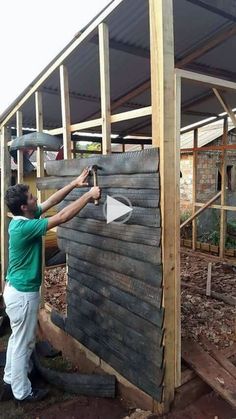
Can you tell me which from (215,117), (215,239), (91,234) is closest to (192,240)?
(215,239)

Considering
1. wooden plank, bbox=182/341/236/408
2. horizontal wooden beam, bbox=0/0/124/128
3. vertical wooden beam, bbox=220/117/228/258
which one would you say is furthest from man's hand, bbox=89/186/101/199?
vertical wooden beam, bbox=220/117/228/258

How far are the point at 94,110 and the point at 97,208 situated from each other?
3304 mm

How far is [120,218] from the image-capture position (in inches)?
121

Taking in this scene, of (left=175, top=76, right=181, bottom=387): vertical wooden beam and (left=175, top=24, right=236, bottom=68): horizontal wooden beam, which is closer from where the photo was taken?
(left=175, top=76, right=181, bottom=387): vertical wooden beam

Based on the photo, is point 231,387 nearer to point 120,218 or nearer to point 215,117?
point 120,218

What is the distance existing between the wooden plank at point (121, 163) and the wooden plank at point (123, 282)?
38.0 inches

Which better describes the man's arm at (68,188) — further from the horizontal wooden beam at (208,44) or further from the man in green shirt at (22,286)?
the horizontal wooden beam at (208,44)

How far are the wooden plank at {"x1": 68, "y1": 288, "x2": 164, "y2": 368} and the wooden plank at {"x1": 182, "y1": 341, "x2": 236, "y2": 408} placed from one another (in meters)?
0.56

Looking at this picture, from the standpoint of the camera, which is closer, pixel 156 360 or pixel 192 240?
Result: pixel 156 360

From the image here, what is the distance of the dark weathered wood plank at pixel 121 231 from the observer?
2.73 m

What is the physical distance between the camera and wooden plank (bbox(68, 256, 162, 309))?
2.78 m

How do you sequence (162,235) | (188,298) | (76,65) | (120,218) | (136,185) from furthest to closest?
(188,298)
(76,65)
(120,218)
(136,185)
(162,235)

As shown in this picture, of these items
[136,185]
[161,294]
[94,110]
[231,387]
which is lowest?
[231,387]

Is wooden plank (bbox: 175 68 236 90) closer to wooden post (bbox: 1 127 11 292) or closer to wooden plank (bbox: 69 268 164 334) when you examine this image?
wooden plank (bbox: 69 268 164 334)
